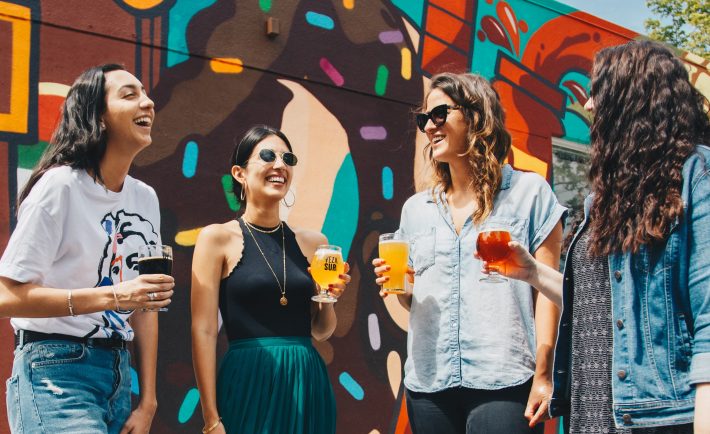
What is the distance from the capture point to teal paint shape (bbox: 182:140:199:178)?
457cm

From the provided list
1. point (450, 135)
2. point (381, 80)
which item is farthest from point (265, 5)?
point (450, 135)

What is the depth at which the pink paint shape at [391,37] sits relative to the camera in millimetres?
5613

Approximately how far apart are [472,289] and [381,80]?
3.13 metres

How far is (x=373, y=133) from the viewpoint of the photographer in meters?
5.47

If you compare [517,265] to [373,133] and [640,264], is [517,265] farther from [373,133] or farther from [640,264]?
[373,133]

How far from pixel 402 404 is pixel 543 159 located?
2.68m

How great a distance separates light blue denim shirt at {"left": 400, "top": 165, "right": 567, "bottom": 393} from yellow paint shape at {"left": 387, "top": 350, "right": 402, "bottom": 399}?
2436 millimetres

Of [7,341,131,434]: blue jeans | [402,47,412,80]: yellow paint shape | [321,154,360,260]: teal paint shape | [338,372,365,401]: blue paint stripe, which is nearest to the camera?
[7,341,131,434]: blue jeans

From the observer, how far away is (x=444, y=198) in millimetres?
3025

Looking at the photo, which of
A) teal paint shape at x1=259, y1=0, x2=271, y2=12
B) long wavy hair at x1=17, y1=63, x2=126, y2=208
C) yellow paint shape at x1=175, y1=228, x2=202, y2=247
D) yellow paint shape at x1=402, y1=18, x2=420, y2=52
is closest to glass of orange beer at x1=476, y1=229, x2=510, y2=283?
long wavy hair at x1=17, y1=63, x2=126, y2=208

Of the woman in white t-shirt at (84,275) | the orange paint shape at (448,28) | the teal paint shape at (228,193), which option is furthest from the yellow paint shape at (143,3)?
the orange paint shape at (448,28)

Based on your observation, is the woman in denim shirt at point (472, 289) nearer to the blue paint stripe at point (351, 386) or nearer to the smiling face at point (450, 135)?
the smiling face at point (450, 135)

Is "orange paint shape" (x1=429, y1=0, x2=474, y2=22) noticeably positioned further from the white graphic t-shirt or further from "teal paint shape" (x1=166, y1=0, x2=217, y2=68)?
the white graphic t-shirt

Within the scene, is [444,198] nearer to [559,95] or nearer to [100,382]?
[100,382]
